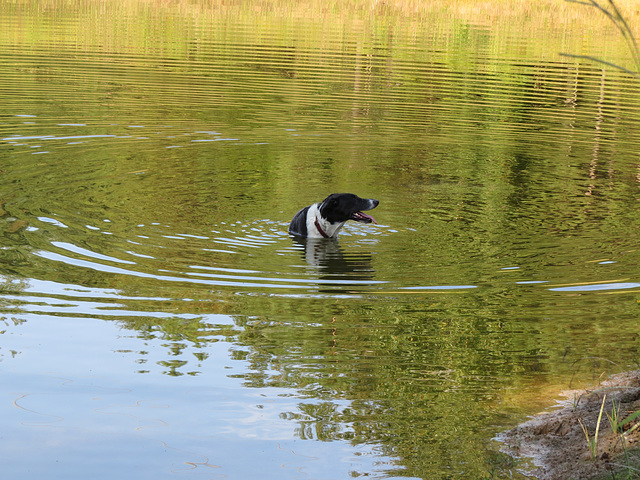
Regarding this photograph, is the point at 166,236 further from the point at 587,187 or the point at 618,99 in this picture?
the point at 618,99

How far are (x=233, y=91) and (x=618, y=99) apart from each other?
10292mm

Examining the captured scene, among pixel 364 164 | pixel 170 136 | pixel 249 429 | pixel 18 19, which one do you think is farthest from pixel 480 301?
pixel 18 19

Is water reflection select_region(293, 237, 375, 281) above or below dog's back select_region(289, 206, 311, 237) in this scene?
below

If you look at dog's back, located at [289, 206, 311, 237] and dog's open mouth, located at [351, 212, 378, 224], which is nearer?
dog's open mouth, located at [351, 212, 378, 224]

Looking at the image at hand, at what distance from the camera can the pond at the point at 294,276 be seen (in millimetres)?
5848

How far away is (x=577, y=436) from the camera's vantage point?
5.56m

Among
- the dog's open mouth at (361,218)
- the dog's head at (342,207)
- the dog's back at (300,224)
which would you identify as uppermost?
the dog's head at (342,207)

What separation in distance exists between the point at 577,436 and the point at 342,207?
544 centimetres

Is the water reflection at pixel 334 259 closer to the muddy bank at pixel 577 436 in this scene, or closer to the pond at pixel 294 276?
the pond at pixel 294 276

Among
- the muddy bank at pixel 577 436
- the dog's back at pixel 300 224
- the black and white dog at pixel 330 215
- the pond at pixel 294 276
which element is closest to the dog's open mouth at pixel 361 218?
the black and white dog at pixel 330 215

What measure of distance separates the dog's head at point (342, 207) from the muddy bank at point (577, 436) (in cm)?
457

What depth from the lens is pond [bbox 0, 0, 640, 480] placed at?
19.2ft

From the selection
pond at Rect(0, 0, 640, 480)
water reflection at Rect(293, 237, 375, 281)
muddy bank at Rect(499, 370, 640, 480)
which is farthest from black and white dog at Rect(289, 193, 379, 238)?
muddy bank at Rect(499, 370, 640, 480)

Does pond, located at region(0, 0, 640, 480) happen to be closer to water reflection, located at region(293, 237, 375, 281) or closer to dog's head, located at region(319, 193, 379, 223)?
water reflection, located at region(293, 237, 375, 281)
